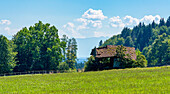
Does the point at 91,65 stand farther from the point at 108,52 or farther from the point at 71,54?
the point at 71,54

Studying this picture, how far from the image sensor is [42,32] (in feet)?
298

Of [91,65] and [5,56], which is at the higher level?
[5,56]

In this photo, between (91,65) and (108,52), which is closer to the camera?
(91,65)

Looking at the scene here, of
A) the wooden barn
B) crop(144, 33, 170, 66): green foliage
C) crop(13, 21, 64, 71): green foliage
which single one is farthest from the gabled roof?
crop(144, 33, 170, 66): green foliage

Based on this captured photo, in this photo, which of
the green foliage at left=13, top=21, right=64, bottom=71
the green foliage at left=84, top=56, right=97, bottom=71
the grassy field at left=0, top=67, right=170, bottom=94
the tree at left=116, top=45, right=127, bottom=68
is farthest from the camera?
the green foliage at left=13, top=21, right=64, bottom=71

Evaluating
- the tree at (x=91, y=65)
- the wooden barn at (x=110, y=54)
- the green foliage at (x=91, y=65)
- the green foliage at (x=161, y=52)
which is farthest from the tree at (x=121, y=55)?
the green foliage at (x=161, y=52)

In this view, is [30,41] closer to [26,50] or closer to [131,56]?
[26,50]

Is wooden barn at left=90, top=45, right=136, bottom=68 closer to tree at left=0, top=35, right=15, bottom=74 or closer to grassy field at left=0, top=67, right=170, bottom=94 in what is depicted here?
tree at left=0, top=35, right=15, bottom=74

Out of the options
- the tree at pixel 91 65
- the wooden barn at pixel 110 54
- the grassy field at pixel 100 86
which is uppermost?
the wooden barn at pixel 110 54

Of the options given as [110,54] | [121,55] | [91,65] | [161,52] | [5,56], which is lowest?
[91,65]

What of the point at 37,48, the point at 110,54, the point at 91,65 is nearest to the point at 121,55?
the point at 110,54

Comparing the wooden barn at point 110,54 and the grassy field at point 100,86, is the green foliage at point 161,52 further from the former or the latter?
the grassy field at point 100,86

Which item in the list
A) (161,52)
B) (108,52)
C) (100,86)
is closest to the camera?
(100,86)

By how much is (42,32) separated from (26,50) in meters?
8.72
